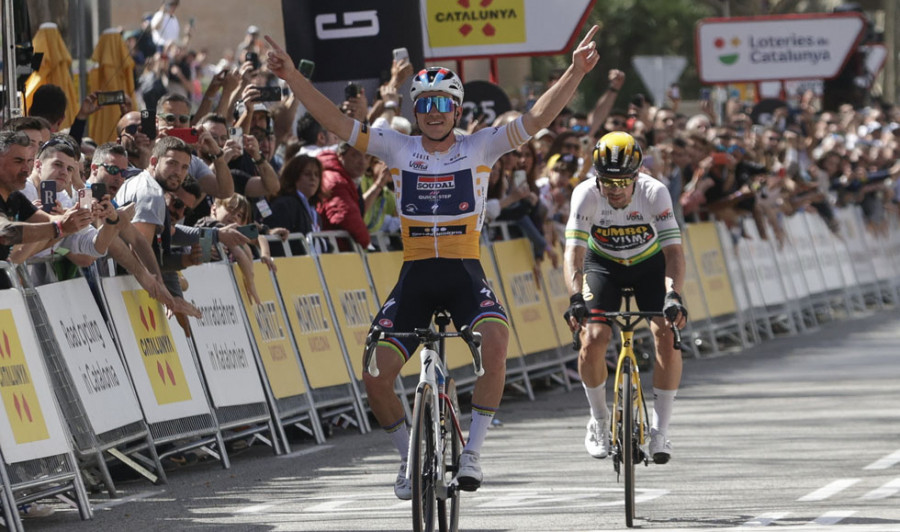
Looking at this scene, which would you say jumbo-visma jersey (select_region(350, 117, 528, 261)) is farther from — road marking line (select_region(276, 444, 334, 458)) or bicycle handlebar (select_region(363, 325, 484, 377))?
road marking line (select_region(276, 444, 334, 458))

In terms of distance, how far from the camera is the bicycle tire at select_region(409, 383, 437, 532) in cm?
846

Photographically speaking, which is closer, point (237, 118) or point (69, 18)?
point (237, 118)

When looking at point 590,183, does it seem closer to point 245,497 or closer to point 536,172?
point 245,497

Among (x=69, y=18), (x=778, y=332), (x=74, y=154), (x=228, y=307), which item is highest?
(x=69, y=18)

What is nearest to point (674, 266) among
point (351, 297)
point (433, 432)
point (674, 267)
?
point (674, 267)

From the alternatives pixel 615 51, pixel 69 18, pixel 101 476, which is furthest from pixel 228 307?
pixel 615 51

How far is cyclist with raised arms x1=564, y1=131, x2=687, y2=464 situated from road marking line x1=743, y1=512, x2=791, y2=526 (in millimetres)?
844

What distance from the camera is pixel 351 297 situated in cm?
1539

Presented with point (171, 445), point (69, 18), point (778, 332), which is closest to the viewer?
point (171, 445)

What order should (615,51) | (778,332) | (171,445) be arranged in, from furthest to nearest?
(615,51), (778,332), (171,445)

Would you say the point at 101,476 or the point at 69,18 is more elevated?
the point at 69,18

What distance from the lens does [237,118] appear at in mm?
14625

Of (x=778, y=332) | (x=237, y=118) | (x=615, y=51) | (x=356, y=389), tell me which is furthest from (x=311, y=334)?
(x=615, y=51)

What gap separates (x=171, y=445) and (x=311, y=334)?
2.16m
